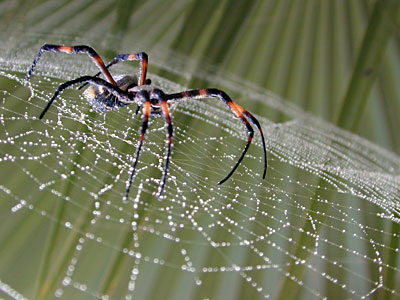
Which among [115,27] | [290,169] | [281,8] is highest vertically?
[281,8]

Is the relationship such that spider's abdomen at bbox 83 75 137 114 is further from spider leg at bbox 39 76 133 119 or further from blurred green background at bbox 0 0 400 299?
blurred green background at bbox 0 0 400 299

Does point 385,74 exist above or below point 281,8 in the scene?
below

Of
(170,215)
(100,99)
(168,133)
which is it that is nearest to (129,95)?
(100,99)

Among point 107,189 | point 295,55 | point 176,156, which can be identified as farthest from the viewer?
point 295,55

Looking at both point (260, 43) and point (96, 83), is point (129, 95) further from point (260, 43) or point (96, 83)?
point (260, 43)

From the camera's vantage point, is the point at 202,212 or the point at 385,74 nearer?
the point at 202,212

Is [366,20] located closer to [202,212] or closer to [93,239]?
[202,212]

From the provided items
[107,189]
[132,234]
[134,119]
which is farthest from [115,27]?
[132,234]

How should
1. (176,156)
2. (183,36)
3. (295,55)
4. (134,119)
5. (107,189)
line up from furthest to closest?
1. (295,55)
2. (183,36)
3. (134,119)
4. (176,156)
5. (107,189)
